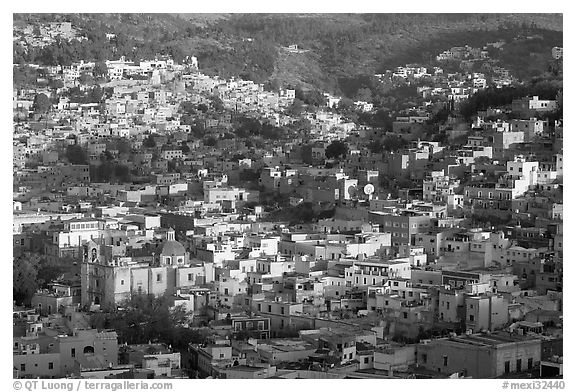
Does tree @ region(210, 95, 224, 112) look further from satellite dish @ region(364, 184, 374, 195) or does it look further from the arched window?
the arched window

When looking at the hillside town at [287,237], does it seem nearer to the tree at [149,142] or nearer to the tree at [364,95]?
the tree at [149,142]

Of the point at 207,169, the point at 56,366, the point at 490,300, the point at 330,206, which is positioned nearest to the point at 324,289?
the point at 490,300

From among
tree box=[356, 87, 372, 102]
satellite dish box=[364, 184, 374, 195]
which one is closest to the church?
satellite dish box=[364, 184, 374, 195]

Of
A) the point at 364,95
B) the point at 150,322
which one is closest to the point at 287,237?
the point at 150,322

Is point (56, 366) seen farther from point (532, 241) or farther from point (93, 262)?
point (532, 241)

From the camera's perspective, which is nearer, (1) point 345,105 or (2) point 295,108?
(2) point 295,108

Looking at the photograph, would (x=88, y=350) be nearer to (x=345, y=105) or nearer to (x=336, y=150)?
(x=336, y=150)
